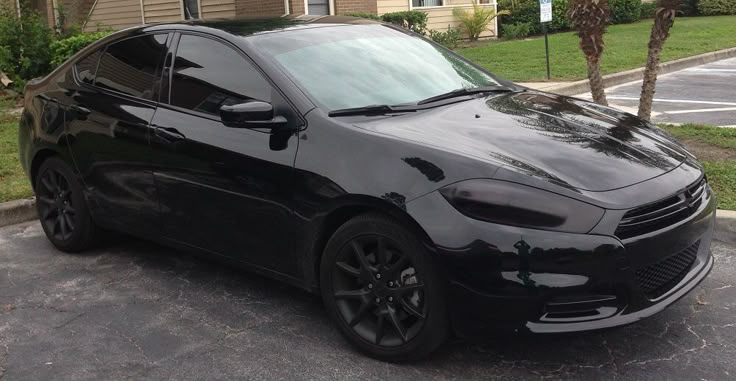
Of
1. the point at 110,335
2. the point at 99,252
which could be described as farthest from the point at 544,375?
the point at 99,252

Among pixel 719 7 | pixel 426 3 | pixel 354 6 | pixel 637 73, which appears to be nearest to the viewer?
pixel 637 73

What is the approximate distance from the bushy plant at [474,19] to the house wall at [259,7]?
6208 millimetres

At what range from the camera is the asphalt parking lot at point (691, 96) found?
9259 millimetres

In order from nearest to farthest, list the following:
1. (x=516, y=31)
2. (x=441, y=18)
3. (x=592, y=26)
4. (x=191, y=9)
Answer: (x=592, y=26)
(x=191, y=9)
(x=441, y=18)
(x=516, y=31)

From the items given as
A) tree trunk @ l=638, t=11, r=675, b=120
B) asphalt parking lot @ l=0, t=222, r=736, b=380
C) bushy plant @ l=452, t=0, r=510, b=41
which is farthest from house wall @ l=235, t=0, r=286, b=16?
asphalt parking lot @ l=0, t=222, r=736, b=380

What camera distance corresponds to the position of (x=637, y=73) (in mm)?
13398

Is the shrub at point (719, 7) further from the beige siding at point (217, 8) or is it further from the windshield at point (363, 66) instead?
the windshield at point (363, 66)

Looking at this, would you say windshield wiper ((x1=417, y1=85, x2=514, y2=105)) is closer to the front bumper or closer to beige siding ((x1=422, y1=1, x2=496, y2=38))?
the front bumper

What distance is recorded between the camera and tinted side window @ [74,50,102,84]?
510cm

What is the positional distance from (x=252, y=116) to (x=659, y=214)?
1979 mm

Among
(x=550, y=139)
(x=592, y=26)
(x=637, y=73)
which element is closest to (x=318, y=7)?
(x=637, y=73)

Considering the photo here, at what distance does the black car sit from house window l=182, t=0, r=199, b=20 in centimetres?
1364

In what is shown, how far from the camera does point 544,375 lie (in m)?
3.37

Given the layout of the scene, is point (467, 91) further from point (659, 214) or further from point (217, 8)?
point (217, 8)
